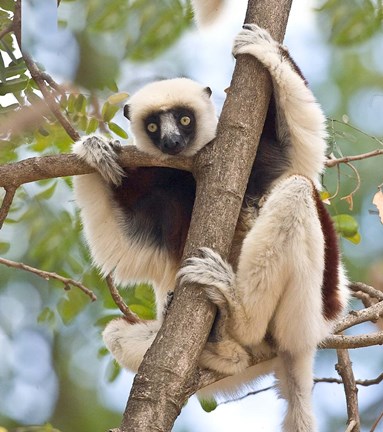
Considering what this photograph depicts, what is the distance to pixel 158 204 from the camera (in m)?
5.89

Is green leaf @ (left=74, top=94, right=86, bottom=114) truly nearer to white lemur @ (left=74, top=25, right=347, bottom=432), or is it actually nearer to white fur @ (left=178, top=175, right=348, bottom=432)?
white lemur @ (left=74, top=25, right=347, bottom=432)

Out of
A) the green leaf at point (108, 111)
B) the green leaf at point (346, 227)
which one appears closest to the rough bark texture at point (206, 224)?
the green leaf at point (108, 111)

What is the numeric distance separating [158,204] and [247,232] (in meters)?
0.83

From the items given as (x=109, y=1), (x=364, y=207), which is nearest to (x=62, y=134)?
(x=109, y=1)

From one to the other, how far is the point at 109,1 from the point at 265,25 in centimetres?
258

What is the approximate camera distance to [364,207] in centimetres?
855

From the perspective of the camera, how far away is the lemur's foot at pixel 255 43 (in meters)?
5.10

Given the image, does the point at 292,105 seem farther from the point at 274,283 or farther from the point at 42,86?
the point at 42,86

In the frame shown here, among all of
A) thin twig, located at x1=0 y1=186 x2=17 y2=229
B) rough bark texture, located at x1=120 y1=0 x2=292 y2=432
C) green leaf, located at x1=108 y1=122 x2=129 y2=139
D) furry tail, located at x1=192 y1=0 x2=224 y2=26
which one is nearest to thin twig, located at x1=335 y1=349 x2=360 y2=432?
rough bark texture, located at x1=120 y1=0 x2=292 y2=432

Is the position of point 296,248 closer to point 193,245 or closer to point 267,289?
point 267,289

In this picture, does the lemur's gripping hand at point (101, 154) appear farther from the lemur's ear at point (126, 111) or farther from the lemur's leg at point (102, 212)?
the lemur's ear at point (126, 111)

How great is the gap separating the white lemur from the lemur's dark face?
0.4 inches

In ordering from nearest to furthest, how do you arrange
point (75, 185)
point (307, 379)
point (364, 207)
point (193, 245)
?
point (193, 245), point (307, 379), point (75, 185), point (364, 207)

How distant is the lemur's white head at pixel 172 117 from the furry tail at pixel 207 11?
0.52m
